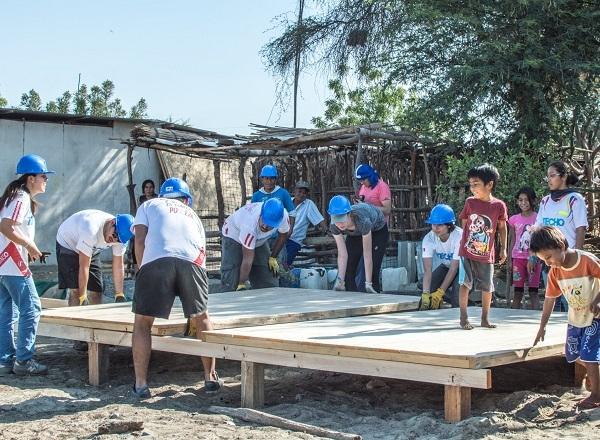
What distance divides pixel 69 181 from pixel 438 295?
35.1 ft

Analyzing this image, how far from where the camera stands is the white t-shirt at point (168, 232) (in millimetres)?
6016

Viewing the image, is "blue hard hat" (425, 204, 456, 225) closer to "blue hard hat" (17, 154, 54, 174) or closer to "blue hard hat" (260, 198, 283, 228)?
"blue hard hat" (260, 198, 283, 228)

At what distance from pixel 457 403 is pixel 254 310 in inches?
105

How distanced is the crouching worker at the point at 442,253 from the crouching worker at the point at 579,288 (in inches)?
108

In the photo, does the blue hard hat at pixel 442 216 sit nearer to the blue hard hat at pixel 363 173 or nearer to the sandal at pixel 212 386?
the blue hard hat at pixel 363 173

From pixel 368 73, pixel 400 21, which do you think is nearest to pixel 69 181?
pixel 368 73

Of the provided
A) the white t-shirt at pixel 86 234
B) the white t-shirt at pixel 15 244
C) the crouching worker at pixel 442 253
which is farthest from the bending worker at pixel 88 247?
the crouching worker at pixel 442 253

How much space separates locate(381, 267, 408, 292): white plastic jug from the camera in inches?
451

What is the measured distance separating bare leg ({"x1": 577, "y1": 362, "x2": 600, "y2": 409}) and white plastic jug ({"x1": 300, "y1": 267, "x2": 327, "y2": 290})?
627cm

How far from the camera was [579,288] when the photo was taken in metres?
5.34

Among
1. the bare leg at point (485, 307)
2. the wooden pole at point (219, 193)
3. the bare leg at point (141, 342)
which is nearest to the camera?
the bare leg at point (141, 342)

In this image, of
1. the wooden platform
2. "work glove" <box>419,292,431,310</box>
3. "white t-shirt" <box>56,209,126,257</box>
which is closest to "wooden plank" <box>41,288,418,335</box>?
"work glove" <box>419,292,431,310</box>

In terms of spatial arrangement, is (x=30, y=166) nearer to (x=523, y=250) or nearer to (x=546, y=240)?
(x=546, y=240)

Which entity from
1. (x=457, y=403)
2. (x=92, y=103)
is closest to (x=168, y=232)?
(x=457, y=403)
